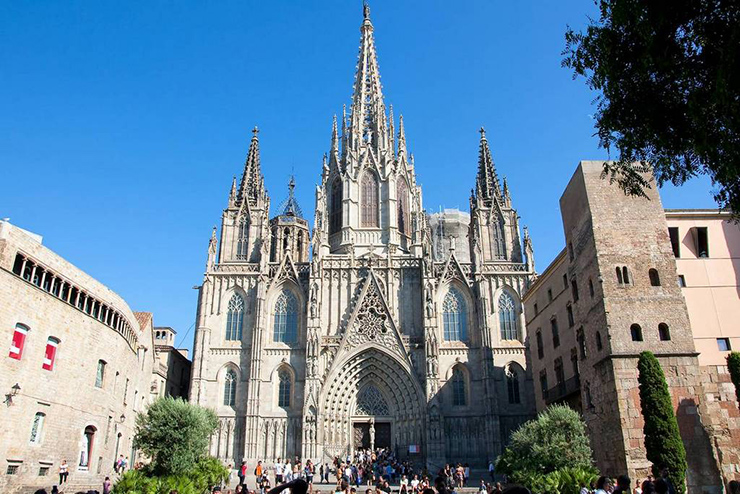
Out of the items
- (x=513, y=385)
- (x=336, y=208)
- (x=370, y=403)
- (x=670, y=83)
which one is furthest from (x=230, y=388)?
(x=670, y=83)

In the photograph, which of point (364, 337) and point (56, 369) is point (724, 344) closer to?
point (364, 337)

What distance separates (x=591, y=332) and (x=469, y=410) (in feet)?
53.5

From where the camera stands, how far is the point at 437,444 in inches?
1457

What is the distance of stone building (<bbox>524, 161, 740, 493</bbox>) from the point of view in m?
21.2

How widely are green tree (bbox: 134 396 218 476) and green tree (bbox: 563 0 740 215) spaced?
67.0ft

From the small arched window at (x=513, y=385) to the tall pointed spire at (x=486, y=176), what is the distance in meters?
14.1

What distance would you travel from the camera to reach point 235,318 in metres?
42.1

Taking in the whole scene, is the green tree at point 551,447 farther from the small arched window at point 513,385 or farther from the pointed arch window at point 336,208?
the pointed arch window at point 336,208

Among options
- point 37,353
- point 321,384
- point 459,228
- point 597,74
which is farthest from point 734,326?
point 459,228

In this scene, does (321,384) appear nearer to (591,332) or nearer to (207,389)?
(207,389)

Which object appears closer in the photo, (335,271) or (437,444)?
(437,444)

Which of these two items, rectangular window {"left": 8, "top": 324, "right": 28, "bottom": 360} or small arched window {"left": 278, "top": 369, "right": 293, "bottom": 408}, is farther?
small arched window {"left": 278, "top": 369, "right": 293, "bottom": 408}

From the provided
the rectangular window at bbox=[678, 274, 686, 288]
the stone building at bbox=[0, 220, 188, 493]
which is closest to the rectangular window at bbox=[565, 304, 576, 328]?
the rectangular window at bbox=[678, 274, 686, 288]

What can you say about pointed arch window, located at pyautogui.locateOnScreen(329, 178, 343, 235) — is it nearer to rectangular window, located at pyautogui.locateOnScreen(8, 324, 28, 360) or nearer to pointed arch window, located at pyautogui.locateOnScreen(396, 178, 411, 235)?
pointed arch window, located at pyautogui.locateOnScreen(396, 178, 411, 235)
